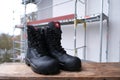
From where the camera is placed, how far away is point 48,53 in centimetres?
60

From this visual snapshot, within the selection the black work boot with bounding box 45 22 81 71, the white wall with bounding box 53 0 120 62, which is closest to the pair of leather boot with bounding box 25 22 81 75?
the black work boot with bounding box 45 22 81 71

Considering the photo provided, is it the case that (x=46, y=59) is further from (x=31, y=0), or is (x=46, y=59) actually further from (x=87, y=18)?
(x=31, y=0)

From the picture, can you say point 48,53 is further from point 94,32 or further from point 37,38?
point 94,32

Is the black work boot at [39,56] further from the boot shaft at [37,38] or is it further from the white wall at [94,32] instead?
the white wall at [94,32]

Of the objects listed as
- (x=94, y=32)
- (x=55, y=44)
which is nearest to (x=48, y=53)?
(x=55, y=44)

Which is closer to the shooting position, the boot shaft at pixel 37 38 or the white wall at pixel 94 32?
the boot shaft at pixel 37 38

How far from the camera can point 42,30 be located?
599 millimetres

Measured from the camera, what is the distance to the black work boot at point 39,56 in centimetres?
50

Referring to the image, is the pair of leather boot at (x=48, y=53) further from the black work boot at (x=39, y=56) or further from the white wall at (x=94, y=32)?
the white wall at (x=94, y=32)

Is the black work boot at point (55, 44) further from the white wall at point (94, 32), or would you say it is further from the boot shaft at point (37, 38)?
the white wall at point (94, 32)

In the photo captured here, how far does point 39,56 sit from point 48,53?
0.18ft

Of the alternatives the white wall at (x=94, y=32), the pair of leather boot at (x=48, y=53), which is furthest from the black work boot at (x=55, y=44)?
the white wall at (x=94, y=32)

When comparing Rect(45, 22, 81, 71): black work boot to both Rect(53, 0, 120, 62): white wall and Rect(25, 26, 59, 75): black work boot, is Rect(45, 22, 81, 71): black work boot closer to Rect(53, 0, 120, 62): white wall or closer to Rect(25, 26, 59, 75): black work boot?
Rect(25, 26, 59, 75): black work boot

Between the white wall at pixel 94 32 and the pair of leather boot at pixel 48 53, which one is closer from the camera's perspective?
the pair of leather boot at pixel 48 53
